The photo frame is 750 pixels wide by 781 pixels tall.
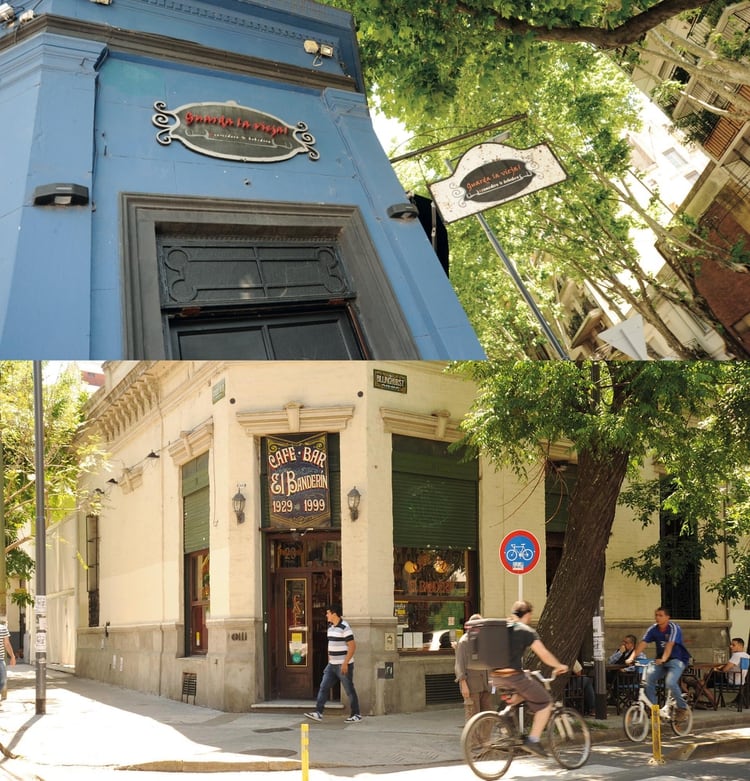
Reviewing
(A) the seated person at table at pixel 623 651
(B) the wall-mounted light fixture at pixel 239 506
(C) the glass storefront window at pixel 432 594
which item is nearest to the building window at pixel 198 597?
(B) the wall-mounted light fixture at pixel 239 506

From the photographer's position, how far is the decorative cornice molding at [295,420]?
6.27 m

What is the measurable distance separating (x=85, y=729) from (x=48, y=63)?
4.28 m

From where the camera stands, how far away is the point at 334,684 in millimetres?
7062

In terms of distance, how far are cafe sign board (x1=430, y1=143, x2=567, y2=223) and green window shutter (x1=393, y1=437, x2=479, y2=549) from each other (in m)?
2.73

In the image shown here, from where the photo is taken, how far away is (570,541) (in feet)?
30.5

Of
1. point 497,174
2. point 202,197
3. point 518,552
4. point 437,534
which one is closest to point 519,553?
point 518,552

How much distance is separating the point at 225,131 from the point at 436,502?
3.35 metres

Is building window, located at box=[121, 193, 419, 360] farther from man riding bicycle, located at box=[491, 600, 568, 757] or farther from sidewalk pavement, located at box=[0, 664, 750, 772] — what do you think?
man riding bicycle, located at box=[491, 600, 568, 757]

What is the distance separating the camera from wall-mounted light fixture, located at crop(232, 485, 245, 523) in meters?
6.57

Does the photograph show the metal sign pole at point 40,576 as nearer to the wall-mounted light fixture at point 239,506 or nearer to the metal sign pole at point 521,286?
the wall-mounted light fixture at point 239,506

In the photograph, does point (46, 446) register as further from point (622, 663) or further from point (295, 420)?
point (622, 663)

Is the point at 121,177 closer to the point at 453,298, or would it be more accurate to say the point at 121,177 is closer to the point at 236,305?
the point at 236,305

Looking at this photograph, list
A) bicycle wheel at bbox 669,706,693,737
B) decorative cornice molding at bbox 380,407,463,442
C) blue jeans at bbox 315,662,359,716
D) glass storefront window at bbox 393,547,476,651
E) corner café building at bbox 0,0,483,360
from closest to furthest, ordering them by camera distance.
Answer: corner café building at bbox 0,0,483,360 < blue jeans at bbox 315,662,359,716 < decorative cornice molding at bbox 380,407,463,442 < glass storefront window at bbox 393,547,476,651 < bicycle wheel at bbox 669,706,693,737

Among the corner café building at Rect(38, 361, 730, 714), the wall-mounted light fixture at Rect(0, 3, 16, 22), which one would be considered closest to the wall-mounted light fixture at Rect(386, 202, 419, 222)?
the corner café building at Rect(38, 361, 730, 714)
